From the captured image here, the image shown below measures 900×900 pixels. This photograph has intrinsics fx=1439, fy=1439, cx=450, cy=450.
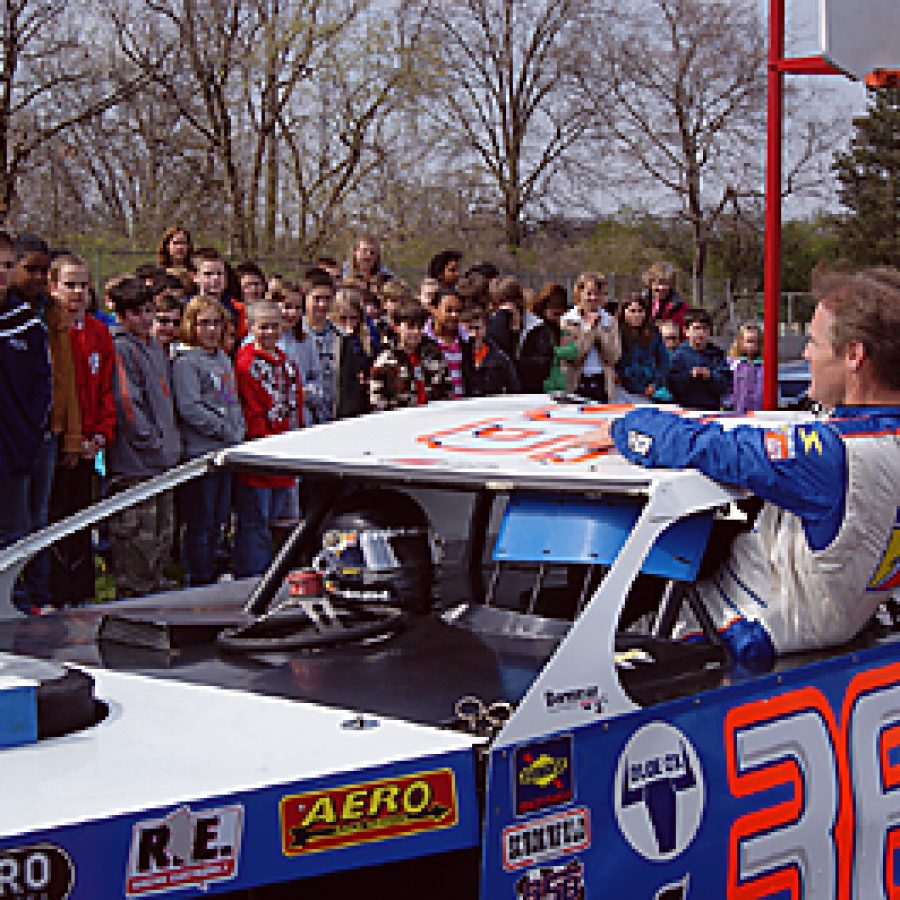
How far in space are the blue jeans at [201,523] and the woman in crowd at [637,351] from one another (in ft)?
12.8

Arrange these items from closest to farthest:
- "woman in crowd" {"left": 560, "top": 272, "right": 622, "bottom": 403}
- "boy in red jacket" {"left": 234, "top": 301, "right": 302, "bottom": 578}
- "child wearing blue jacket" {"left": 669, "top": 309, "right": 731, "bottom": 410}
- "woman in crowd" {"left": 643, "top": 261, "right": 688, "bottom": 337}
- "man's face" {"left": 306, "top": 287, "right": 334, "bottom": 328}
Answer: "boy in red jacket" {"left": 234, "top": 301, "right": 302, "bottom": 578}
"man's face" {"left": 306, "top": 287, "right": 334, "bottom": 328}
"woman in crowd" {"left": 560, "top": 272, "right": 622, "bottom": 403}
"child wearing blue jacket" {"left": 669, "top": 309, "right": 731, "bottom": 410}
"woman in crowd" {"left": 643, "top": 261, "right": 688, "bottom": 337}

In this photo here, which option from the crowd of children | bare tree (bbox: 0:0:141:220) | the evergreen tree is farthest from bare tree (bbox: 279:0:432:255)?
the evergreen tree

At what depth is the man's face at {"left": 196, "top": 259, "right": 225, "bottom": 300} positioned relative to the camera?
810 centimetres

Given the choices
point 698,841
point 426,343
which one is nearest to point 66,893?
point 698,841

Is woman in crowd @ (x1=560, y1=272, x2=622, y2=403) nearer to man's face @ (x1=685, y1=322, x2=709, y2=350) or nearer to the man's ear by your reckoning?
man's face @ (x1=685, y1=322, x2=709, y2=350)

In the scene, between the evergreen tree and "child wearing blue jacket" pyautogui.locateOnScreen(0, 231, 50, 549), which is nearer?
"child wearing blue jacket" pyautogui.locateOnScreen(0, 231, 50, 549)

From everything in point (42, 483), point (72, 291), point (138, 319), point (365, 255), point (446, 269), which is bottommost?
point (42, 483)

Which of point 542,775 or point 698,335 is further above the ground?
point 698,335

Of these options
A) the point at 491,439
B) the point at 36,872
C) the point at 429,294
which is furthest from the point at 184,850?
the point at 429,294

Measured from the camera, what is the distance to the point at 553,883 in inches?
117

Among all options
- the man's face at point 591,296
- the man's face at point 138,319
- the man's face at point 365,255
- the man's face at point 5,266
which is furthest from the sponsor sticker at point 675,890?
the man's face at point 365,255

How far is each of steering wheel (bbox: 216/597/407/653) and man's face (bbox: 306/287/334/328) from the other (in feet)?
15.0

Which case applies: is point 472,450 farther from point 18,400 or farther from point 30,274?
point 30,274

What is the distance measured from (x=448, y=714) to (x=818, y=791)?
961 millimetres
